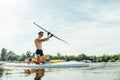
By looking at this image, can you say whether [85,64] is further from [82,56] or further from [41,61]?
[82,56]

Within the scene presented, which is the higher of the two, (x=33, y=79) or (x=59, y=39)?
(x=59, y=39)

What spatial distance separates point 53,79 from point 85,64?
8.98 meters

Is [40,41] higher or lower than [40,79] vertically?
higher

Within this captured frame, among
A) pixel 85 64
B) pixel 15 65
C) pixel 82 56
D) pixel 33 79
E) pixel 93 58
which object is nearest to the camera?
pixel 33 79

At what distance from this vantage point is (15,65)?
21.5 metres

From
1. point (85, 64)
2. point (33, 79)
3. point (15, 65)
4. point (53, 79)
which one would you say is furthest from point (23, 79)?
point (15, 65)

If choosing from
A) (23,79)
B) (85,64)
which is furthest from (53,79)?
(85,64)

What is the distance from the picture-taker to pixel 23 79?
34.0ft

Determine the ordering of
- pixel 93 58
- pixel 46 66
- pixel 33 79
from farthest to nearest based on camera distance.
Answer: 1. pixel 93 58
2. pixel 46 66
3. pixel 33 79

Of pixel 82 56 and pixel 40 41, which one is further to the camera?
pixel 82 56

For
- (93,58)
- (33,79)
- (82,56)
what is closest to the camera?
(33,79)

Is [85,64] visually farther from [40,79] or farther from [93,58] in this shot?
[93,58]

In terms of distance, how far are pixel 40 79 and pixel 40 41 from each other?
751 cm

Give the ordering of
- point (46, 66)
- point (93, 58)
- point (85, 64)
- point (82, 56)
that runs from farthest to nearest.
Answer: point (93, 58)
point (82, 56)
point (85, 64)
point (46, 66)
